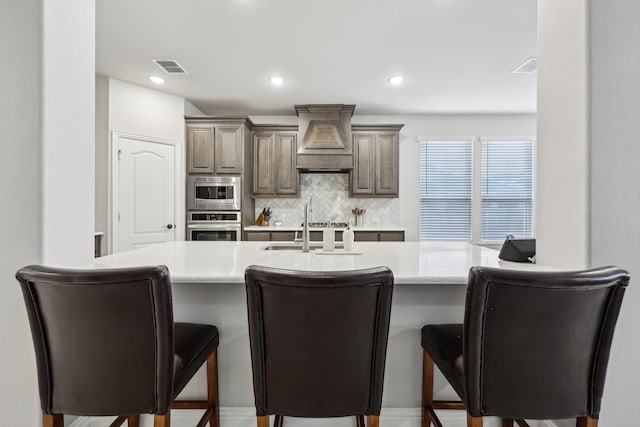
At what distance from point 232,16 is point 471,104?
3464 millimetres

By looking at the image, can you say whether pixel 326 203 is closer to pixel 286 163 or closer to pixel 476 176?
pixel 286 163

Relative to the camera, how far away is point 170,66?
351 centimetres

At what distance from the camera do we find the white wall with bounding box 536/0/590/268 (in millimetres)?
1325

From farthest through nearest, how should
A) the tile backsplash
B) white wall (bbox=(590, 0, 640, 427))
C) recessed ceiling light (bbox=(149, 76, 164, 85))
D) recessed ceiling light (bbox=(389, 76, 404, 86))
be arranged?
the tile backsplash, recessed ceiling light (bbox=(149, 76, 164, 85)), recessed ceiling light (bbox=(389, 76, 404, 86)), white wall (bbox=(590, 0, 640, 427))

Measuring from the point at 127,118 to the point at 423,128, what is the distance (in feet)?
13.5

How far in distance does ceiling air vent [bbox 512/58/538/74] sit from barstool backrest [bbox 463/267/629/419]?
317 cm

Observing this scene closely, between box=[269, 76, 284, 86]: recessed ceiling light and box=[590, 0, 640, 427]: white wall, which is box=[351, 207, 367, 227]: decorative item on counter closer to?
box=[269, 76, 284, 86]: recessed ceiling light

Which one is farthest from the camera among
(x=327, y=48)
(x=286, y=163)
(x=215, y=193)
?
(x=286, y=163)

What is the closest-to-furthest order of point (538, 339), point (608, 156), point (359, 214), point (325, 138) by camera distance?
point (538, 339), point (608, 156), point (325, 138), point (359, 214)

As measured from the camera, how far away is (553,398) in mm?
1031

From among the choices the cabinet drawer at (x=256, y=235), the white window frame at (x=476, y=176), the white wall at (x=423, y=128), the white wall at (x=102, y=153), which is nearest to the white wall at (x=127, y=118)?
the white wall at (x=102, y=153)

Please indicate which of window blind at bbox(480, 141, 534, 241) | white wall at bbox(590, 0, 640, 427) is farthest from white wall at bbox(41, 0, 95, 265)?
window blind at bbox(480, 141, 534, 241)

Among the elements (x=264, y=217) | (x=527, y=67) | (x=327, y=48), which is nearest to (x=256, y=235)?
(x=264, y=217)

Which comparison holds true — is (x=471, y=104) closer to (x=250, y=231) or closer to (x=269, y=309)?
(x=250, y=231)
